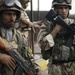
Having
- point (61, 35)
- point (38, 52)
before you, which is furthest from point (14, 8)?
point (38, 52)

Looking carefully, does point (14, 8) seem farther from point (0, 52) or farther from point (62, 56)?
point (62, 56)

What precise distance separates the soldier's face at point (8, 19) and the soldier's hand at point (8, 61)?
0.47 meters

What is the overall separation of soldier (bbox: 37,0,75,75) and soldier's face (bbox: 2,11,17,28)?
0.84 m

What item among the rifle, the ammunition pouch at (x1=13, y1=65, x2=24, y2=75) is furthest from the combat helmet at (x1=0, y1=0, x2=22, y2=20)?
the ammunition pouch at (x1=13, y1=65, x2=24, y2=75)

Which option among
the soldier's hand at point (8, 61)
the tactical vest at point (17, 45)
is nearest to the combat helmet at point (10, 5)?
the tactical vest at point (17, 45)

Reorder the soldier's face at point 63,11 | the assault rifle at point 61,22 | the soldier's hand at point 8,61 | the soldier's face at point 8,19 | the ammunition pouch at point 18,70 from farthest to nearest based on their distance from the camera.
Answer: the soldier's face at point 63,11
the assault rifle at point 61,22
the soldier's face at point 8,19
the ammunition pouch at point 18,70
the soldier's hand at point 8,61

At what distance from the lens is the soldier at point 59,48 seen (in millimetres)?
4957

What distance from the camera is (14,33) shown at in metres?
4.36

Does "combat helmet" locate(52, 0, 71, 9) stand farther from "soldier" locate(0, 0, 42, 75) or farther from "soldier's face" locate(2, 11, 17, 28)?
"soldier's face" locate(2, 11, 17, 28)

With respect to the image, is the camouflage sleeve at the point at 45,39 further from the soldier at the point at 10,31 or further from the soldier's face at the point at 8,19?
the soldier's face at the point at 8,19

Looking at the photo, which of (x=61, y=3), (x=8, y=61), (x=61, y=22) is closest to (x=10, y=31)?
(x=8, y=61)

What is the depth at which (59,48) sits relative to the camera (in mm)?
4996

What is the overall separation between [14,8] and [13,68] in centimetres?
85

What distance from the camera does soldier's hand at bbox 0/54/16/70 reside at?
13.1 feet
